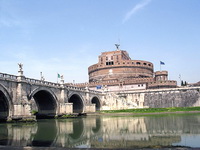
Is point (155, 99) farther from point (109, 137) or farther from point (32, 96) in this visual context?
point (109, 137)

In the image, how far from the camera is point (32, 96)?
40.2 m

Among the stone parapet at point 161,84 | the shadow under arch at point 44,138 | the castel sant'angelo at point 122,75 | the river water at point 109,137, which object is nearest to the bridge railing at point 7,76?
the river water at point 109,137

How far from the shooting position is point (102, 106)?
75.7 m

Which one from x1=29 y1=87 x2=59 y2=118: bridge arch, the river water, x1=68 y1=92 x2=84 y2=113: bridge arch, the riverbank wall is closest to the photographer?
the river water

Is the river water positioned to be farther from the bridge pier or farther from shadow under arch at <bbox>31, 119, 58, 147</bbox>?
the bridge pier

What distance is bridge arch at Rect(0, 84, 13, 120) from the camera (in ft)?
111

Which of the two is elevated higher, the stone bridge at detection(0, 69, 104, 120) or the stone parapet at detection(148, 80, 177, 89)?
the stone parapet at detection(148, 80, 177, 89)

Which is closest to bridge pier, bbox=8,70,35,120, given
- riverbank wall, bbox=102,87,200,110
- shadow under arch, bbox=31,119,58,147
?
shadow under arch, bbox=31,119,58,147

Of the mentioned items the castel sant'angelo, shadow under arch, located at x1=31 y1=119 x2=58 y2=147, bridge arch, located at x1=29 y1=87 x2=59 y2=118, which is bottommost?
shadow under arch, located at x1=31 y1=119 x2=58 y2=147

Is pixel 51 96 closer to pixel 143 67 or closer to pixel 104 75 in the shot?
pixel 104 75

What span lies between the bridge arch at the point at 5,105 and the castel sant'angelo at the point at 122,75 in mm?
48793

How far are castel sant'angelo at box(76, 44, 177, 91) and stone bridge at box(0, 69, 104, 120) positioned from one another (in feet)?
79.3

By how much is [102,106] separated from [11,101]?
43.9 meters

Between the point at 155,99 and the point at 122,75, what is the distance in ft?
77.9
